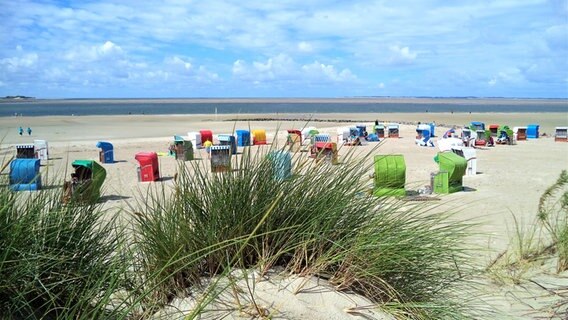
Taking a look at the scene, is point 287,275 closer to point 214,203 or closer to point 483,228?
point 214,203

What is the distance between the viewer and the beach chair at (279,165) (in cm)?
301

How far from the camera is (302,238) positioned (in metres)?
2.72

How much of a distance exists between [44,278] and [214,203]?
36.8 inches

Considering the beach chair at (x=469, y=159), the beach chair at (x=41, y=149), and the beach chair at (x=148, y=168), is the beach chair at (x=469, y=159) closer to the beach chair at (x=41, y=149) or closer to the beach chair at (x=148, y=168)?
the beach chair at (x=148, y=168)

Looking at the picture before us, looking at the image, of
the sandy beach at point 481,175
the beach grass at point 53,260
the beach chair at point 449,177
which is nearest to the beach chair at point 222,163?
the sandy beach at point 481,175

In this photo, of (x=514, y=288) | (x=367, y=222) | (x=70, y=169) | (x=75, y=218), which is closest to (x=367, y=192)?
(x=367, y=222)

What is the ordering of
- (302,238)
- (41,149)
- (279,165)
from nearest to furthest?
1. (302,238)
2. (279,165)
3. (41,149)

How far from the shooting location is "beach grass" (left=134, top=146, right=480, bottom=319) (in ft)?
8.56

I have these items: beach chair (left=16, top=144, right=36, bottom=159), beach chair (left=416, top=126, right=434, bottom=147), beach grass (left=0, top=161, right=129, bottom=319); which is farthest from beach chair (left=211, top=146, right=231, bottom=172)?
beach chair (left=416, top=126, right=434, bottom=147)

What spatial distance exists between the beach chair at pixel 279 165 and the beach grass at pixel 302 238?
0.03 metres

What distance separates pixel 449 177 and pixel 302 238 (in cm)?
957

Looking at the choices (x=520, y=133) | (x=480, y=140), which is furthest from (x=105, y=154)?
(x=520, y=133)

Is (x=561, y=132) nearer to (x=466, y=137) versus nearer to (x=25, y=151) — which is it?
(x=466, y=137)

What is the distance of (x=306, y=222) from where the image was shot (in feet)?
9.21
